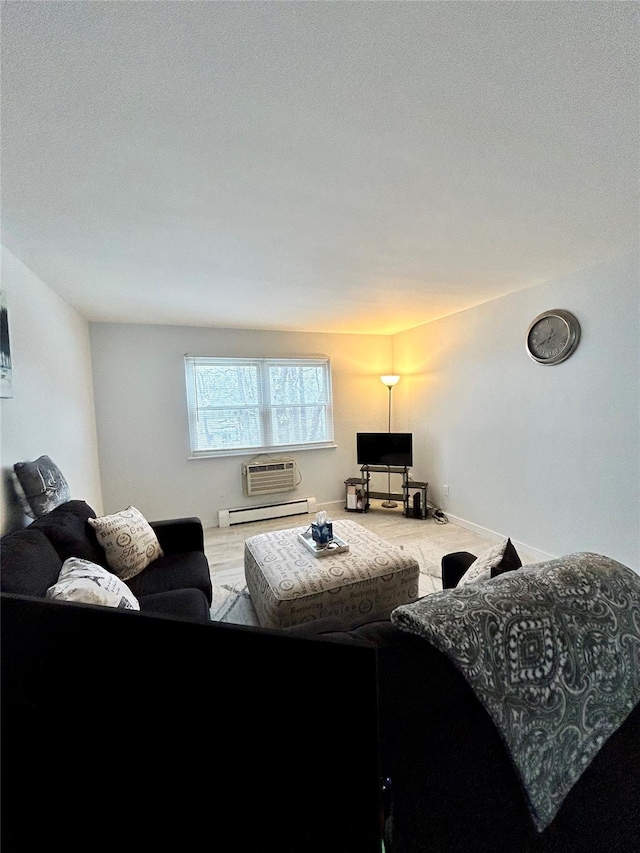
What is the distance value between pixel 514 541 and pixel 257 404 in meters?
3.17

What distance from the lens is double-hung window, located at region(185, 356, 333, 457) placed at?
13.2 ft

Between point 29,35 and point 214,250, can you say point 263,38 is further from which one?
point 214,250

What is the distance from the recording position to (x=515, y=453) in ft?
10.4

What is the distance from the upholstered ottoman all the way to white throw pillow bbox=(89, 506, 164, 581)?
2.21 ft

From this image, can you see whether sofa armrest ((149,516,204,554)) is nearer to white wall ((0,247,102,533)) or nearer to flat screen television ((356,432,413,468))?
white wall ((0,247,102,533))

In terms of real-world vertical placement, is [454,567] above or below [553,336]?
below

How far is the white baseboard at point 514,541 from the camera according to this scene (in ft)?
9.74

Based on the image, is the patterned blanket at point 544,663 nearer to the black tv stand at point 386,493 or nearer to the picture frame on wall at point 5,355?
the picture frame on wall at point 5,355

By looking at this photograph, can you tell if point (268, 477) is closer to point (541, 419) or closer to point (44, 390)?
point (44, 390)

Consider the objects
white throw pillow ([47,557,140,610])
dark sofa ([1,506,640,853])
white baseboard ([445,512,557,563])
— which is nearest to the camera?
dark sofa ([1,506,640,853])

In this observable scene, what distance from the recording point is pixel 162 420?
3.87 m

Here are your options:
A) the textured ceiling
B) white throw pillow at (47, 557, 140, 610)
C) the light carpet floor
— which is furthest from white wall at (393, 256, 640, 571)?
white throw pillow at (47, 557, 140, 610)

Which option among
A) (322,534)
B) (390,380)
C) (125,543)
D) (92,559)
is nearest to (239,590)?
(322,534)

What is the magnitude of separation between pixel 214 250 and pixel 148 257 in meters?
0.44
